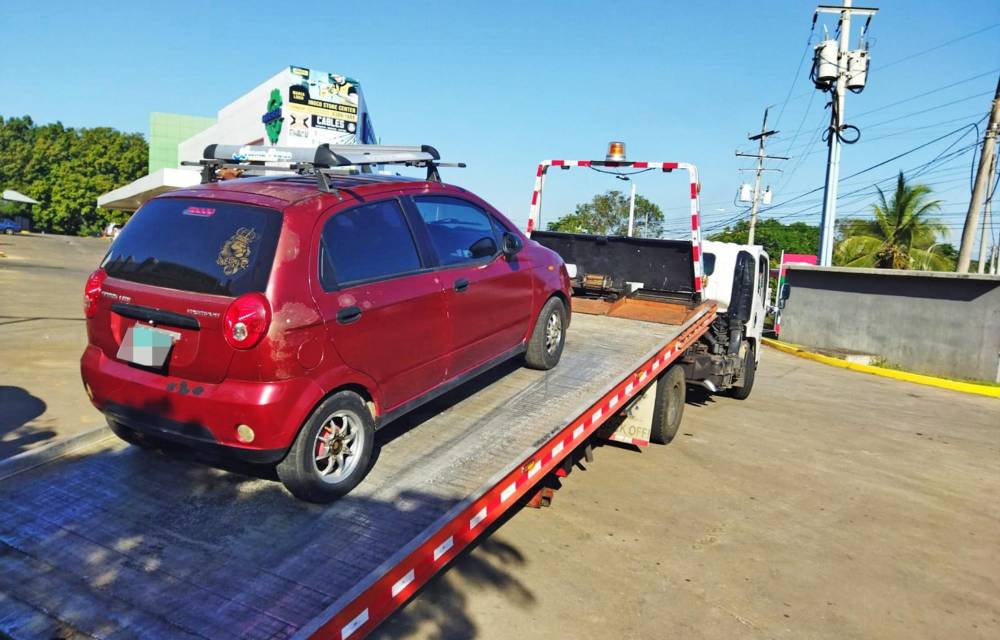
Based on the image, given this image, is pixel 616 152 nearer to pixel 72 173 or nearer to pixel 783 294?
pixel 783 294

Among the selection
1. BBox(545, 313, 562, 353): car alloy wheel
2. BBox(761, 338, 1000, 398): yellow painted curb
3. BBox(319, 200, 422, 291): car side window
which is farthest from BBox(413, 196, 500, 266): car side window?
BBox(761, 338, 1000, 398): yellow painted curb

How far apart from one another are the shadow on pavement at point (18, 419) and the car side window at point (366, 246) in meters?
4.18

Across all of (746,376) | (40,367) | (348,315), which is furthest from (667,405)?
(40,367)

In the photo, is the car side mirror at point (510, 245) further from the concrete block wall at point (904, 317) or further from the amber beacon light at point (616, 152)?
the concrete block wall at point (904, 317)

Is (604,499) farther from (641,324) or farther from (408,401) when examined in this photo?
(408,401)

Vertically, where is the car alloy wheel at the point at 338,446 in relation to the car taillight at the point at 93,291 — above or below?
below

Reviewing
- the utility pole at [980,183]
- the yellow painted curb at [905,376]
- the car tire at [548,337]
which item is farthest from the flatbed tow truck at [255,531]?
the utility pole at [980,183]

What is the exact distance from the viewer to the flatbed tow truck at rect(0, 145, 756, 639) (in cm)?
265

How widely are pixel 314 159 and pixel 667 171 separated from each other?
470 centimetres

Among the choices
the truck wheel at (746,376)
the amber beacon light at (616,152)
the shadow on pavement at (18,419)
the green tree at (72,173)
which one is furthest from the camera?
the green tree at (72,173)

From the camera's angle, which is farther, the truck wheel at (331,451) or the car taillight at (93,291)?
the car taillight at (93,291)

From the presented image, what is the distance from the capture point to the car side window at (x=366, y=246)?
11.3 feet

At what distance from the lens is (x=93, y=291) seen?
3.57 m

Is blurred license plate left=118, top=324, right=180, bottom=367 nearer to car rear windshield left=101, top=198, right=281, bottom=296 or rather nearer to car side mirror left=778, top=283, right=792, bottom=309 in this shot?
car rear windshield left=101, top=198, right=281, bottom=296
